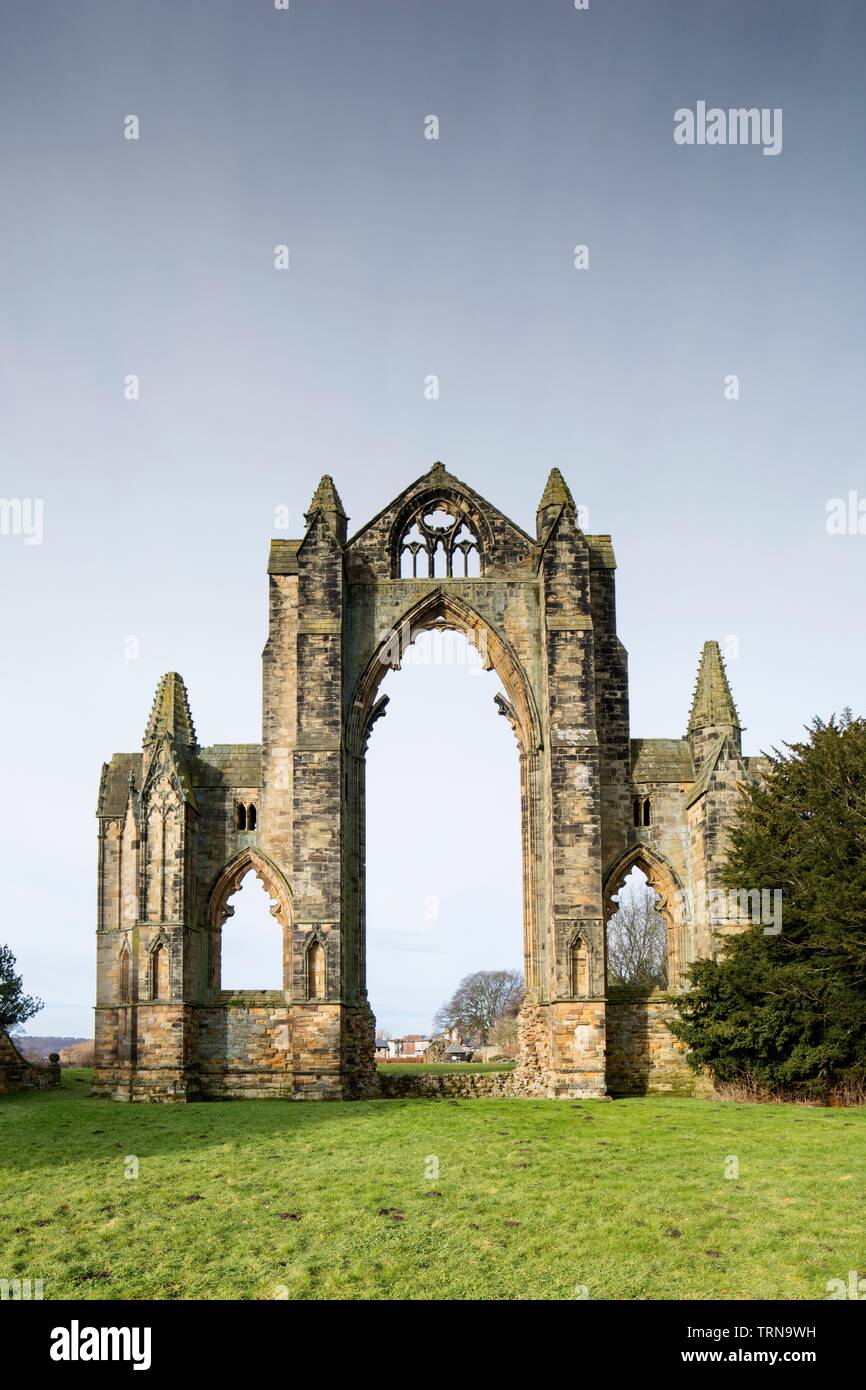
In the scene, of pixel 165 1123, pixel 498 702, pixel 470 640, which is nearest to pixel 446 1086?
pixel 165 1123

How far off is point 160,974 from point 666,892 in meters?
10.6

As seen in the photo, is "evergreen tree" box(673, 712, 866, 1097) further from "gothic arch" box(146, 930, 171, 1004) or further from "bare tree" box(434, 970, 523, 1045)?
"bare tree" box(434, 970, 523, 1045)

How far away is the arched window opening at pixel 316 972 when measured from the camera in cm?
2458

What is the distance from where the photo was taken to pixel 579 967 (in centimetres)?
2448

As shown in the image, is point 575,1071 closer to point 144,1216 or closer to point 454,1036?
point 144,1216

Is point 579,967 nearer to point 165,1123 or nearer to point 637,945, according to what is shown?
point 165,1123

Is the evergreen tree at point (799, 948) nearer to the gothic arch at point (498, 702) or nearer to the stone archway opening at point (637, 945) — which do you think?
the gothic arch at point (498, 702)

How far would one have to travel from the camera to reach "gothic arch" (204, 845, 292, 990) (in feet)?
85.9

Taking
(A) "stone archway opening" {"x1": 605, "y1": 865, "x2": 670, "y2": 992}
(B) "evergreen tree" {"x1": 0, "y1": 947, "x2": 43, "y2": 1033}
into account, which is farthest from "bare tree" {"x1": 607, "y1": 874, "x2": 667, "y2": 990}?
(B) "evergreen tree" {"x1": 0, "y1": 947, "x2": 43, "y2": 1033}

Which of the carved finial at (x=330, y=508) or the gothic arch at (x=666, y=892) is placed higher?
the carved finial at (x=330, y=508)

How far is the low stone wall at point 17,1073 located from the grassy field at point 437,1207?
8.29m

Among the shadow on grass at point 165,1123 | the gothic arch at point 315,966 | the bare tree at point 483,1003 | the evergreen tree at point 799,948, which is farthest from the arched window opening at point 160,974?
the bare tree at point 483,1003

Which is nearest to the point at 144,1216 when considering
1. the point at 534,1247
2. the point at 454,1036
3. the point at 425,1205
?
the point at 425,1205
